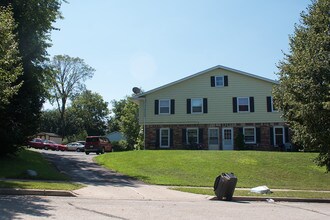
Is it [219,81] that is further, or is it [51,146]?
[51,146]

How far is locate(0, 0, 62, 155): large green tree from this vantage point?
2315cm

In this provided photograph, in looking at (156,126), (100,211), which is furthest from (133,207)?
(156,126)

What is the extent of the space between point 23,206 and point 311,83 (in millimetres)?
11971

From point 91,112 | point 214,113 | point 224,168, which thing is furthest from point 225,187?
point 91,112

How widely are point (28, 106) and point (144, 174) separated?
8442mm

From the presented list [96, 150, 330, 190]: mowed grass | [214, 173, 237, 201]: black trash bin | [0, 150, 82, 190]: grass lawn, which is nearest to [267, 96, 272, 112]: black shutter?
[96, 150, 330, 190]: mowed grass

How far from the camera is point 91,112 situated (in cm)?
9481

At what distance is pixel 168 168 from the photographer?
23359mm

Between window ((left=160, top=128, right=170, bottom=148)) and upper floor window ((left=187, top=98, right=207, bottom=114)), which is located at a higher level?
upper floor window ((left=187, top=98, right=207, bottom=114))

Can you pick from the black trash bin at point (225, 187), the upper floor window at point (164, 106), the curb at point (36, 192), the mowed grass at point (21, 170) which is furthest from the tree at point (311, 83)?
the upper floor window at point (164, 106)

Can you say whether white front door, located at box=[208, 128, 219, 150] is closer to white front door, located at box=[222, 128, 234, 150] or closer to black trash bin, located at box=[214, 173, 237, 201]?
white front door, located at box=[222, 128, 234, 150]

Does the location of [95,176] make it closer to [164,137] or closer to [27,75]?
[27,75]

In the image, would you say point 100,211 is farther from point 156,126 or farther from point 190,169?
point 156,126

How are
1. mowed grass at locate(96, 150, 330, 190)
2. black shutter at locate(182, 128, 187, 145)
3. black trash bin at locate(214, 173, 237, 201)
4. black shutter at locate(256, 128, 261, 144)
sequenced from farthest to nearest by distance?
black shutter at locate(182, 128, 187, 145), black shutter at locate(256, 128, 261, 144), mowed grass at locate(96, 150, 330, 190), black trash bin at locate(214, 173, 237, 201)
